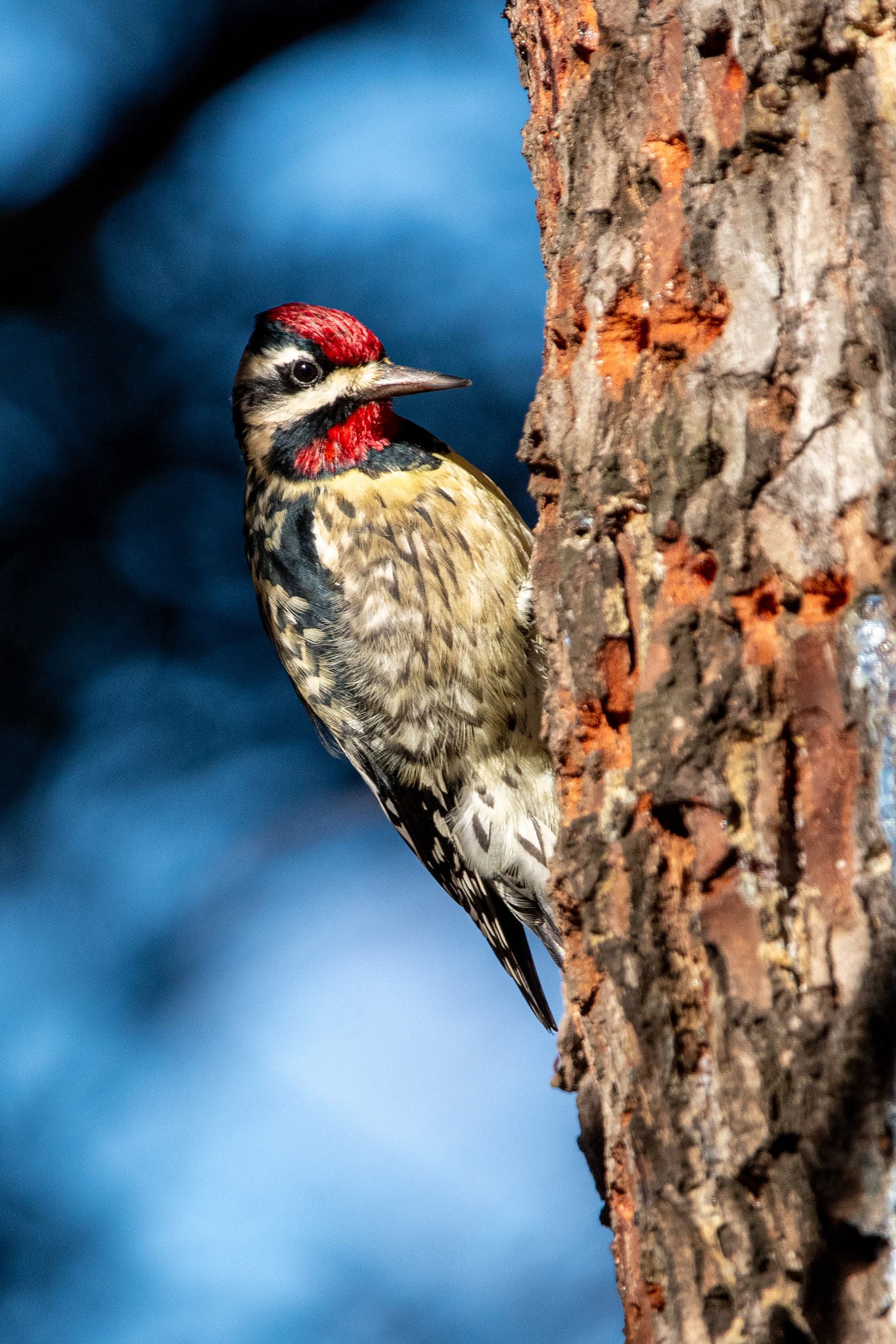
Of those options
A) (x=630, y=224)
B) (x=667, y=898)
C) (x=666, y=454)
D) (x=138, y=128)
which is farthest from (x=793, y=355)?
(x=138, y=128)

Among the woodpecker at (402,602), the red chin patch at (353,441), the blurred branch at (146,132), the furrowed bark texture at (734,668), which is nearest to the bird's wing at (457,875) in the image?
the woodpecker at (402,602)

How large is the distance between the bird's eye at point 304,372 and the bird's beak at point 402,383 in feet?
0.48

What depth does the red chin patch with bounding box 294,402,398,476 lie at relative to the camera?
2480mm

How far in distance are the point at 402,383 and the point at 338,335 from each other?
219 mm

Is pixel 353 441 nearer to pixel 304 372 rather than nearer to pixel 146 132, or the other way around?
pixel 304 372

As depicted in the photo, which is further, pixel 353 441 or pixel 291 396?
pixel 291 396

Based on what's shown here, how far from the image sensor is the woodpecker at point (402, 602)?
2.33 metres

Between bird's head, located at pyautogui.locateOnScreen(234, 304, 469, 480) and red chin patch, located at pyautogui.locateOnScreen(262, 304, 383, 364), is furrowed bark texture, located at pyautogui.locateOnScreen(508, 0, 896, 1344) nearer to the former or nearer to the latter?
bird's head, located at pyautogui.locateOnScreen(234, 304, 469, 480)

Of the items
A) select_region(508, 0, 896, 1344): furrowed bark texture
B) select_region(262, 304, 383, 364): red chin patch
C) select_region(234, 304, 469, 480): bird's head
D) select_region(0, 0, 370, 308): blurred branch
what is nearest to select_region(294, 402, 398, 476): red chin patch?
select_region(234, 304, 469, 480): bird's head

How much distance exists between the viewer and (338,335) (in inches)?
101

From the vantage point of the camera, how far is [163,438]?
3703 millimetres

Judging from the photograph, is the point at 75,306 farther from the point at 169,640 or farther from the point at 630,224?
the point at 630,224

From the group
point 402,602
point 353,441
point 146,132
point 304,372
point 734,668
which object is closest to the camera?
point 734,668

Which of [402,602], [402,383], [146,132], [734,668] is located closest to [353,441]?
[402,383]
